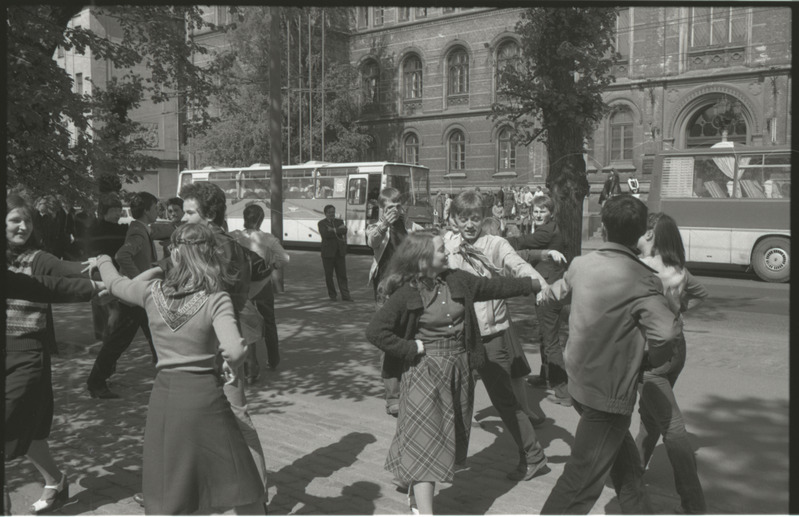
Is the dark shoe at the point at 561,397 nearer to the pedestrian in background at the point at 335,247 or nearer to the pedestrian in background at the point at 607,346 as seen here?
the pedestrian in background at the point at 607,346

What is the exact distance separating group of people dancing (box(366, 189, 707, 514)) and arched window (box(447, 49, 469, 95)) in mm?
33162

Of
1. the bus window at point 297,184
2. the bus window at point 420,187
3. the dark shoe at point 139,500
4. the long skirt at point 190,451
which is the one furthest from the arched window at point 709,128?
the long skirt at point 190,451

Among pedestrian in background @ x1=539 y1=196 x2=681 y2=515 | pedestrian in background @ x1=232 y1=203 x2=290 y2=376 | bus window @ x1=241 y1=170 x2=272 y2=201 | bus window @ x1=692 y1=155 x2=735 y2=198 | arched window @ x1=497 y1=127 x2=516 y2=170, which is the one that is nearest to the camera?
pedestrian in background @ x1=539 y1=196 x2=681 y2=515

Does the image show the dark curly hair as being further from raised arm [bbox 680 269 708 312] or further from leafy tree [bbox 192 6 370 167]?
leafy tree [bbox 192 6 370 167]

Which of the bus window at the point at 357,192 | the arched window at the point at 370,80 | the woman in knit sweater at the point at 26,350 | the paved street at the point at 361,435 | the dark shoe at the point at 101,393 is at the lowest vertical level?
the paved street at the point at 361,435

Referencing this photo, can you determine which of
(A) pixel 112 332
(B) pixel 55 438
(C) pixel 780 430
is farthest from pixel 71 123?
(C) pixel 780 430

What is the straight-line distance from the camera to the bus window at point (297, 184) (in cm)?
2875

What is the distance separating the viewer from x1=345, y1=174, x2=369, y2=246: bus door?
27.4m

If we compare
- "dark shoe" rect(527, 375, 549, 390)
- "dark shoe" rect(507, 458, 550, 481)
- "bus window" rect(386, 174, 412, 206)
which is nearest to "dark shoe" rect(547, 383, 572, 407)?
"dark shoe" rect(527, 375, 549, 390)

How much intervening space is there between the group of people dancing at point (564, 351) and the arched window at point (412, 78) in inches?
1327

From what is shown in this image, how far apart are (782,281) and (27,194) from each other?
16173 mm

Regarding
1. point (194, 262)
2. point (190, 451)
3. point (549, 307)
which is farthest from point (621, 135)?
point (190, 451)

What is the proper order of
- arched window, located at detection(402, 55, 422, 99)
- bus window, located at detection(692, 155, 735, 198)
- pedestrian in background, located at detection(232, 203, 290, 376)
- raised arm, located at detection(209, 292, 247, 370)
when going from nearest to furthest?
raised arm, located at detection(209, 292, 247, 370) < pedestrian in background, located at detection(232, 203, 290, 376) < bus window, located at detection(692, 155, 735, 198) < arched window, located at detection(402, 55, 422, 99)

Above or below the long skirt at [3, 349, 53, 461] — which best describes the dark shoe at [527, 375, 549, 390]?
below
